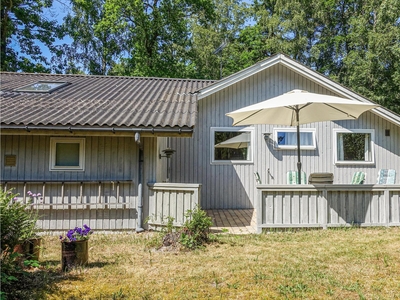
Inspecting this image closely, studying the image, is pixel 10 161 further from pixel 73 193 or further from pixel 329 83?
pixel 329 83

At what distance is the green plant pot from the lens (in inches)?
152

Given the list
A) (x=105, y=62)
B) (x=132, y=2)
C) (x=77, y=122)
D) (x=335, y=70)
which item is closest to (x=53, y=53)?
(x=105, y=62)

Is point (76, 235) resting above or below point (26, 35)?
below

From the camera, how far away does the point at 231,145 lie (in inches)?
348

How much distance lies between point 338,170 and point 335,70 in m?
13.6

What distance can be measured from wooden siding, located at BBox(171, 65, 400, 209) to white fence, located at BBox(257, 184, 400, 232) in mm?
3076

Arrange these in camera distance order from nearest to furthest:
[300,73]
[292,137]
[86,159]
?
[86,159]
[292,137]
[300,73]

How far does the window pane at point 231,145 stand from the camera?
882 cm

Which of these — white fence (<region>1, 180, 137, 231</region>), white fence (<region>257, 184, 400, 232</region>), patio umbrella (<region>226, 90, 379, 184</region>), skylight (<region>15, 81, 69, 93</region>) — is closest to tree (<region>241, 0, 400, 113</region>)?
patio umbrella (<region>226, 90, 379, 184</region>)

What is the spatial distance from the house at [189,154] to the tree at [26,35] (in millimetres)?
11199

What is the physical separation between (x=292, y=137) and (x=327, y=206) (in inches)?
144

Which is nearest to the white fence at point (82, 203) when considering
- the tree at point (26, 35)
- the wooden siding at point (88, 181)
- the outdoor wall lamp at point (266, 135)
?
the wooden siding at point (88, 181)

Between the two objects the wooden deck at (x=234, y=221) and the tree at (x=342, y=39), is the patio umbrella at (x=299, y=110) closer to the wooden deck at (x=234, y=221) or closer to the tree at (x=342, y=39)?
the wooden deck at (x=234, y=221)

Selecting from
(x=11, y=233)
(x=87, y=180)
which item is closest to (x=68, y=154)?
(x=87, y=180)
